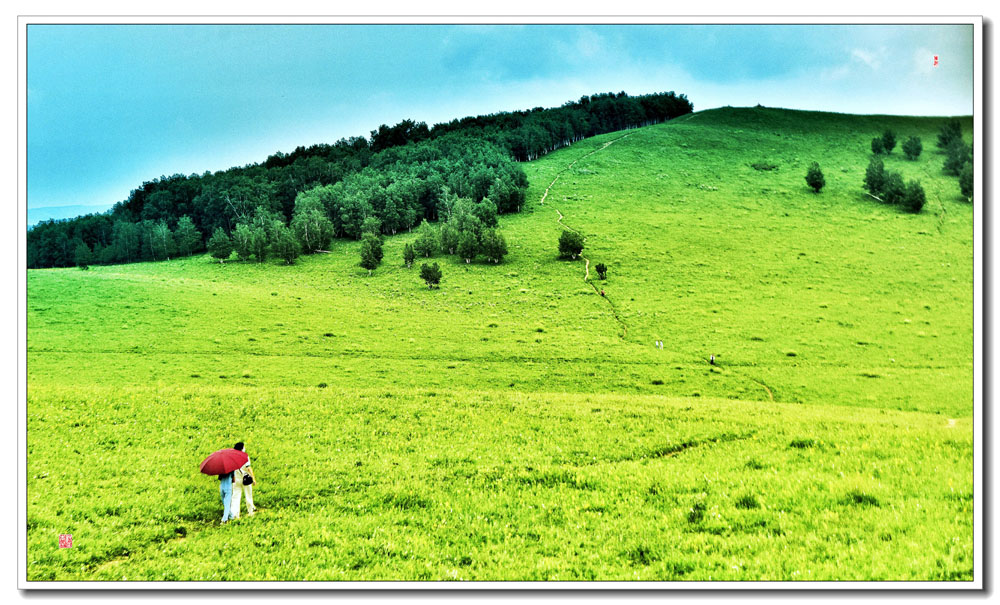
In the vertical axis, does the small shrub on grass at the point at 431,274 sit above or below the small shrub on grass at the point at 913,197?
below

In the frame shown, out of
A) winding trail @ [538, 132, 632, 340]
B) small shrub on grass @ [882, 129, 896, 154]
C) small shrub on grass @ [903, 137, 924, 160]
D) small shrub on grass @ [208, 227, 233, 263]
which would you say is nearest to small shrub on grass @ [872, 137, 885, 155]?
small shrub on grass @ [882, 129, 896, 154]

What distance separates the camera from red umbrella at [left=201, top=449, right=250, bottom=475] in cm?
752

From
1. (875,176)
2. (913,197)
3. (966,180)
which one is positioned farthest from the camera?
(875,176)

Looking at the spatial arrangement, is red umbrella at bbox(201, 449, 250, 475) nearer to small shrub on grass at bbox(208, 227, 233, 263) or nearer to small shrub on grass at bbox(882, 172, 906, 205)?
small shrub on grass at bbox(208, 227, 233, 263)

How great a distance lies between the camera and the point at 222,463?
758 centimetres

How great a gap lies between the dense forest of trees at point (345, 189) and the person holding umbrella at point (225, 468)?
8.27 metres

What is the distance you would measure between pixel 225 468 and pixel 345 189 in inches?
508

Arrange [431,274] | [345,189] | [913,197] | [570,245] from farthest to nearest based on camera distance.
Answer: [570,245] → [345,189] → [431,274] → [913,197]

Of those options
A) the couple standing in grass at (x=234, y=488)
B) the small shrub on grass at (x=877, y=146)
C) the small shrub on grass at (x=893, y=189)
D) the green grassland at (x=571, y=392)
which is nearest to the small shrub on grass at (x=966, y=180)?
the green grassland at (x=571, y=392)

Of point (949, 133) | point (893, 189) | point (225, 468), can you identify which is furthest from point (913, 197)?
point (225, 468)

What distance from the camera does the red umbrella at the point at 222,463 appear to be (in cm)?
752

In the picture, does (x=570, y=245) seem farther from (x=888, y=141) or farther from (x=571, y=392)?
(x=888, y=141)

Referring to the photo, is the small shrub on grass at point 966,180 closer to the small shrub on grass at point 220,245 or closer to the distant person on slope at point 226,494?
the distant person on slope at point 226,494
